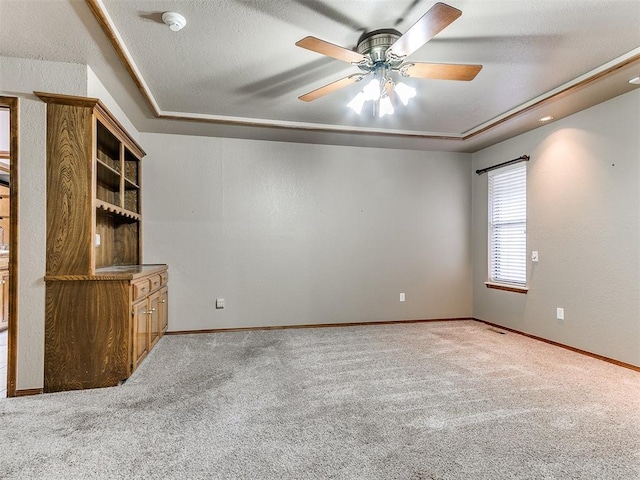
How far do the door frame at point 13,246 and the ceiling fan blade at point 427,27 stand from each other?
2.69 meters

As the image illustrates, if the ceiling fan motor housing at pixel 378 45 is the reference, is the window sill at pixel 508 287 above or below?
below

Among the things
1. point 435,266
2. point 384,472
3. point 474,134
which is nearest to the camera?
point 384,472

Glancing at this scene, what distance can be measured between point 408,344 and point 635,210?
238 centimetres

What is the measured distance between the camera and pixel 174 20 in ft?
6.89

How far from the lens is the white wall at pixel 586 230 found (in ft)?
9.96

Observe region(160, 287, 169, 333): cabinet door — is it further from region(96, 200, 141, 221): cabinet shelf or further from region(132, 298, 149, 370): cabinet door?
region(96, 200, 141, 221): cabinet shelf

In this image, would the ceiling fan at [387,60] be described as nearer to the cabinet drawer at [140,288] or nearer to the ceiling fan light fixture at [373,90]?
the ceiling fan light fixture at [373,90]

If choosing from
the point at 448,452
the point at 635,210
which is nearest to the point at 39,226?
the point at 448,452

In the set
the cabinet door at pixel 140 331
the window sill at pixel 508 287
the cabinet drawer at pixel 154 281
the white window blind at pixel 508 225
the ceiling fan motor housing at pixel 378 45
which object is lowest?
the cabinet door at pixel 140 331

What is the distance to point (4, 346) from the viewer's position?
363 centimetres

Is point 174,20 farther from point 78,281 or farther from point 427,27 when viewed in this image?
point 78,281

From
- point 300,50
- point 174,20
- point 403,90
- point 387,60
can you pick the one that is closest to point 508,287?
point 403,90

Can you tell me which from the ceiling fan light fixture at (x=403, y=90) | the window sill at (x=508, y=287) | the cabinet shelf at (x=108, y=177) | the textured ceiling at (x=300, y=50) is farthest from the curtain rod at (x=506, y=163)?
the cabinet shelf at (x=108, y=177)

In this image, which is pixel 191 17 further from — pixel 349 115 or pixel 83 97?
pixel 349 115
